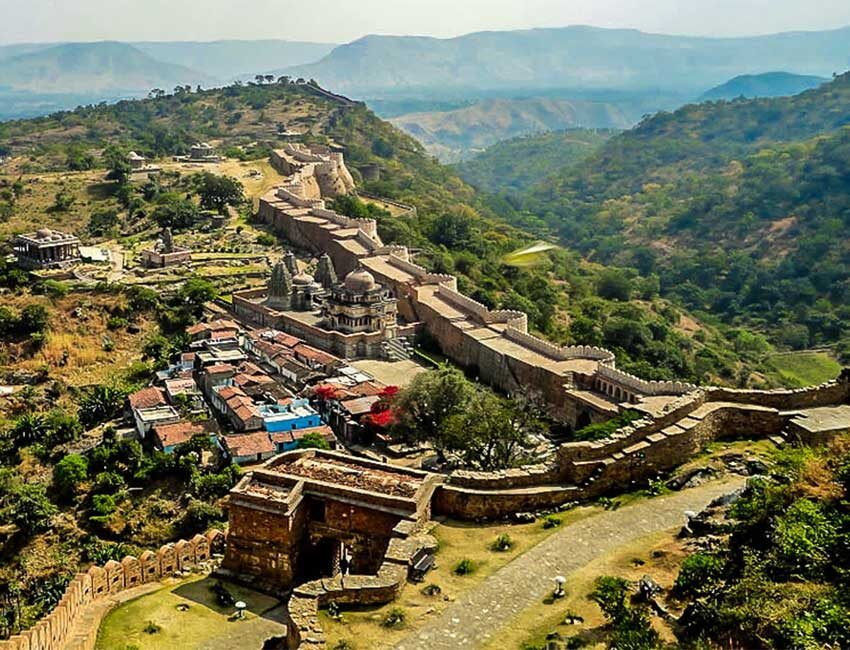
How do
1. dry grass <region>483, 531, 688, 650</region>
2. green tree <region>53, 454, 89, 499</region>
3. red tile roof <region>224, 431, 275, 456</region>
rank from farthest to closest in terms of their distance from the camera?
red tile roof <region>224, 431, 275, 456</region> < green tree <region>53, 454, 89, 499</region> < dry grass <region>483, 531, 688, 650</region>

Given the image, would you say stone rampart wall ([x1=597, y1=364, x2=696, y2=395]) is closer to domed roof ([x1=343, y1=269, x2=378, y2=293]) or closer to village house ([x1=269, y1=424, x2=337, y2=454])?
village house ([x1=269, y1=424, x2=337, y2=454])

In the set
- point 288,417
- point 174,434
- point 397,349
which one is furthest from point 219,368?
point 397,349

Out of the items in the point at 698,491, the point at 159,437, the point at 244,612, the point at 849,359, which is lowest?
the point at 849,359

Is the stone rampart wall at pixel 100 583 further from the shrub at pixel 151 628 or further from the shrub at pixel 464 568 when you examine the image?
the shrub at pixel 464 568

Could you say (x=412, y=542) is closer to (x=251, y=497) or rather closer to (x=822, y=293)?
(x=251, y=497)

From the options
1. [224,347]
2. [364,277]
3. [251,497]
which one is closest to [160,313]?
[224,347]

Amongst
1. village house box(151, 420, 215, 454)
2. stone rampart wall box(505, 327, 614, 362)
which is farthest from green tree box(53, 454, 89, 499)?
stone rampart wall box(505, 327, 614, 362)

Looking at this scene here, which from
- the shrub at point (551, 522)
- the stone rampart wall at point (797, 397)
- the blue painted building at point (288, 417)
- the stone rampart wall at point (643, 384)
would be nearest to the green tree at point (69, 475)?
the blue painted building at point (288, 417)

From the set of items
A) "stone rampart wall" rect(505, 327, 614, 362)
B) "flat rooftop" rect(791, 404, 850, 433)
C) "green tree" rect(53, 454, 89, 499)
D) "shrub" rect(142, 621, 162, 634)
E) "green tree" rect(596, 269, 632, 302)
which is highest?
"flat rooftop" rect(791, 404, 850, 433)
